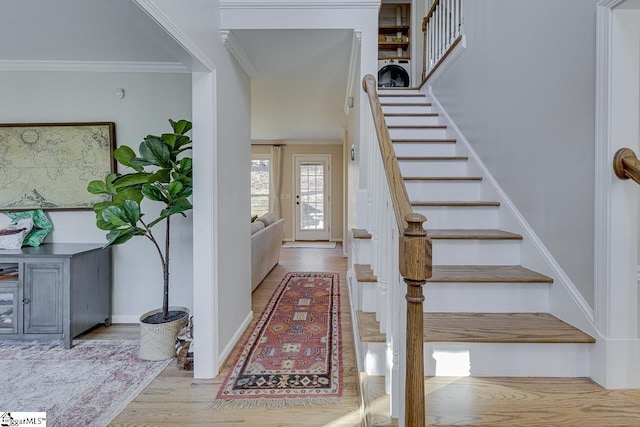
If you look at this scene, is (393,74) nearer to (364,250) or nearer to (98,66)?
(98,66)

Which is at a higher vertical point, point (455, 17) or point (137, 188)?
point (455, 17)

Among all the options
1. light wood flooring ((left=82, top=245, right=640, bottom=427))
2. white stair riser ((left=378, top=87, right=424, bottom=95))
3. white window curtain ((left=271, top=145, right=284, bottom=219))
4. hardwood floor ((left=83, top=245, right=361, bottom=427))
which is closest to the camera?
light wood flooring ((left=82, top=245, right=640, bottom=427))

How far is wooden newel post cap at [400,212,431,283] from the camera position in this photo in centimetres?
84

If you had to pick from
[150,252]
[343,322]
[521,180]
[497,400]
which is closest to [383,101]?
[521,180]

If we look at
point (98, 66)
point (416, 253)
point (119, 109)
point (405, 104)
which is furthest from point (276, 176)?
point (416, 253)

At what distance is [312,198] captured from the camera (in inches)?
319

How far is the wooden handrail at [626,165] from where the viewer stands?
1.22m

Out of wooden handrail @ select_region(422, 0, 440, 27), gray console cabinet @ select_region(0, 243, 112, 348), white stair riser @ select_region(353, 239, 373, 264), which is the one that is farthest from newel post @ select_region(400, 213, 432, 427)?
wooden handrail @ select_region(422, 0, 440, 27)

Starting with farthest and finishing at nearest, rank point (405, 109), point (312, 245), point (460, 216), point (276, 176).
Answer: point (276, 176) → point (312, 245) → point (405, 109) → point (460, 216)

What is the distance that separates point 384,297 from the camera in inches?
53.4

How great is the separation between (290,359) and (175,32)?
206 cm

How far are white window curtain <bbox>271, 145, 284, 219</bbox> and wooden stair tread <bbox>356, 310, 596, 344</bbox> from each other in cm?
642

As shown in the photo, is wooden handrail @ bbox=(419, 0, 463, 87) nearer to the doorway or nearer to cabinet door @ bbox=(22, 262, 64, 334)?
the doorway

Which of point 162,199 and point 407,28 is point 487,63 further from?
point 407,28
